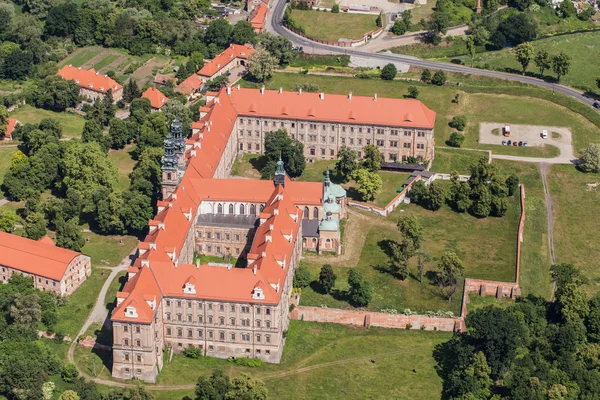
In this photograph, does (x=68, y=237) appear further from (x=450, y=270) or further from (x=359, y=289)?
(x=450, y=270)

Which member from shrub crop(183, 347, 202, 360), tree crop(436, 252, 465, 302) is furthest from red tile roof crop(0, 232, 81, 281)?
tree crop(436, 252, 465, 302)

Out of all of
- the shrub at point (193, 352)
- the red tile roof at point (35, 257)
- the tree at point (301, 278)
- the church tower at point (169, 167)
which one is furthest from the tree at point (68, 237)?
the tree at point (301, 278)

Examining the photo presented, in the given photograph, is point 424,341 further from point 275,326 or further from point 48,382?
point 48,382

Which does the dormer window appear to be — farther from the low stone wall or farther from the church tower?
the church tower

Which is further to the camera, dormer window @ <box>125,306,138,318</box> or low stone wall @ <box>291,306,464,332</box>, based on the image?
low stone wall @ <box>291,306,464,332</box>

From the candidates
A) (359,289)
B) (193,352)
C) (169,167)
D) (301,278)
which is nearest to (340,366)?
(359,289)

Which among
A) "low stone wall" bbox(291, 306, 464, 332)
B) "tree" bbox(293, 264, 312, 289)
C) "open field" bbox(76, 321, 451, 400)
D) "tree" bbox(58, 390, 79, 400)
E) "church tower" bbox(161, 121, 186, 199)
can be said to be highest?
"church tower" bbox(161, 121, 186, 199)

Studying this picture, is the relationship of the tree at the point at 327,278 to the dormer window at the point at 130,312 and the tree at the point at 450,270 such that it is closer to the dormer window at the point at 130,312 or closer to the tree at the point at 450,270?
the tree at the point at 450,270
